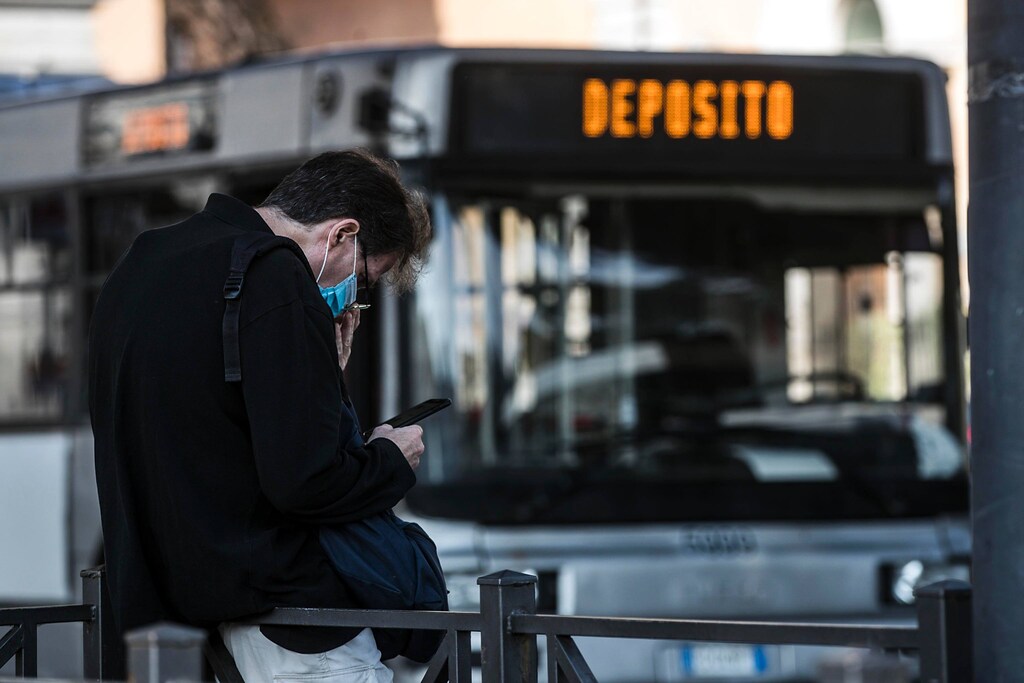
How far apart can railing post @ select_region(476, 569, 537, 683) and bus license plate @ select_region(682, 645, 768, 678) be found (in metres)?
3.26

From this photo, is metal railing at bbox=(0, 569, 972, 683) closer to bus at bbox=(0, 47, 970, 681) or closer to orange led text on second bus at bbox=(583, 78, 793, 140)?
bus at bbox=(0, 47, 970, 681)

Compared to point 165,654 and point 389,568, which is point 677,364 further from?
point 165,654

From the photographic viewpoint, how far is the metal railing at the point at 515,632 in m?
2.51

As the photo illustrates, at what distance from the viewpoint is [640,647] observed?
6234 mm

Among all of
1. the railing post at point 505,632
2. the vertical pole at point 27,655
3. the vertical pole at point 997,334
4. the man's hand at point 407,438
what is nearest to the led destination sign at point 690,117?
the vertical pole at point 27,655

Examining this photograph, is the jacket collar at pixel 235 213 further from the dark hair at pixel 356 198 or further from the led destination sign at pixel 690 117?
the led destination sign at pixel 690 117

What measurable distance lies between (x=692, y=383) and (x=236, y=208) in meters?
3.74

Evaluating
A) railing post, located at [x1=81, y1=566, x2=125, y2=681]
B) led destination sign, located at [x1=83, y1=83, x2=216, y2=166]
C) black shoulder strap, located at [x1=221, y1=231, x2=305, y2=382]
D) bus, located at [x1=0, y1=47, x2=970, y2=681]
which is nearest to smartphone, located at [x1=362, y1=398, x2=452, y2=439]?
black shoulder strap, located at [x1=221, y1=231, x2=305, y2=382]

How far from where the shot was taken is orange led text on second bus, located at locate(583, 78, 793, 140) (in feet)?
21.3

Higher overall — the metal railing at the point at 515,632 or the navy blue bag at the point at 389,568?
the navy blue bag at the point at 389,568

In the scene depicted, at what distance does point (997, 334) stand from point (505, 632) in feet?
3.14

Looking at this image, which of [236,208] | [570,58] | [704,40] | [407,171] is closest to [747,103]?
[570,58]

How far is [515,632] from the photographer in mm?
3043

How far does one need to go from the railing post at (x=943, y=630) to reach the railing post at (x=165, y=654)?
3.32ft
